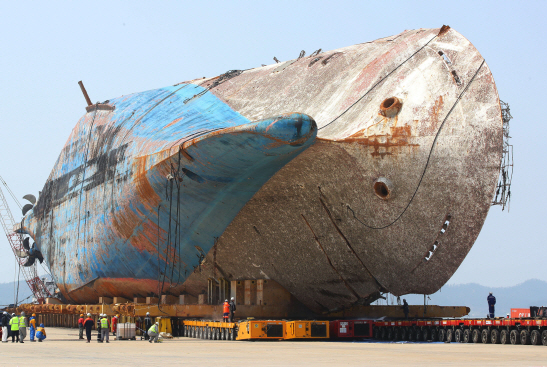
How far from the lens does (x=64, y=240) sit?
36500 millimetres

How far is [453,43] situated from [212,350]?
11688 mm

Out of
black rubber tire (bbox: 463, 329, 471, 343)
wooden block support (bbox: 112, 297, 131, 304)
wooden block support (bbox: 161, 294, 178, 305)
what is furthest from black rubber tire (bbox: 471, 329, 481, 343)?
wooden block support (bbox: 112, 297, 131, 304)

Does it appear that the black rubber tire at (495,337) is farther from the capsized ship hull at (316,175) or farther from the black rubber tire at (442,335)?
the capsized ship hull at (316,175)

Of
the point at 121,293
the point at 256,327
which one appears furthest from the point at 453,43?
the point at 121,293

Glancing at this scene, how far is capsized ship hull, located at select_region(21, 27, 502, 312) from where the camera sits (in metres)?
20.2

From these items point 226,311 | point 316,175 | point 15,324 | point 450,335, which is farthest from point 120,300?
point 450,335

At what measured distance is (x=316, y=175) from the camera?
72.6 feet

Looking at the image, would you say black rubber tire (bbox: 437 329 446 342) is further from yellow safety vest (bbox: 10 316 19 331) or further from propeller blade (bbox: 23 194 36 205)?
propeller blade (bbox: 23 194 36 205)

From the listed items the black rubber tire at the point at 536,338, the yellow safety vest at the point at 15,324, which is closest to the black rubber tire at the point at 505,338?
the black rubber tire at the point at 536,338

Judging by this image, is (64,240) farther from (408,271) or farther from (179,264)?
(408,271)

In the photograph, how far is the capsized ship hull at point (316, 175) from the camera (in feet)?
66.3

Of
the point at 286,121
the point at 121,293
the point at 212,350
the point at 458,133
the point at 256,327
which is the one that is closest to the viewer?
the point at 212,350

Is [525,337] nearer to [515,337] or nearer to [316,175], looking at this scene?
[515,337]

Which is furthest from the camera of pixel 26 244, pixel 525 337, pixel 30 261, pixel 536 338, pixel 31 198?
pixel 31 198
